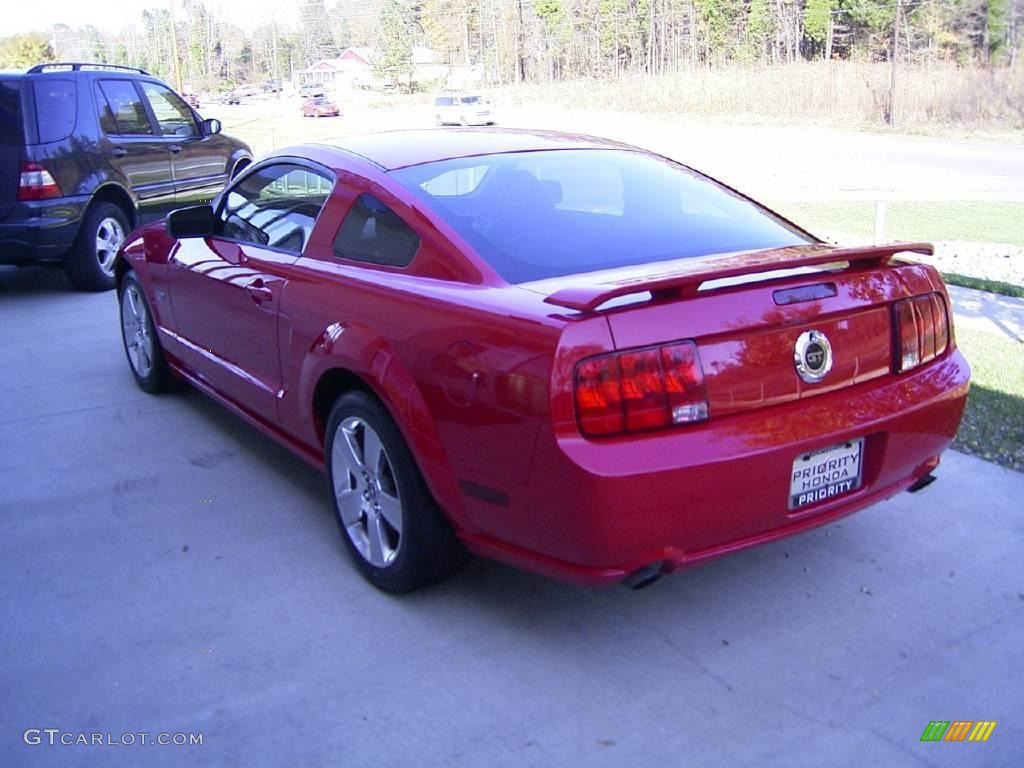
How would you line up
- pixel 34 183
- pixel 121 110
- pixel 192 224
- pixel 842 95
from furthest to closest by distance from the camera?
1. pixel 842 95
2. pixel 121 110
3. pixel 34 183
4. pixel 192 224

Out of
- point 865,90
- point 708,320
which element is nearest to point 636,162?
point 708,320

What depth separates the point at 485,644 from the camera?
3.54 metres

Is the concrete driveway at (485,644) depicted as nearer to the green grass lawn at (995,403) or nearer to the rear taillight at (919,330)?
the green grass lawn at (995,403)

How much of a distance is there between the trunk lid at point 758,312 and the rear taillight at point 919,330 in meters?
0.04

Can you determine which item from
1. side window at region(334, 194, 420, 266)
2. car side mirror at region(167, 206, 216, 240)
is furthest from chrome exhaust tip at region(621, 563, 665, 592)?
car side mirror at region(167, 206, 216, 240)

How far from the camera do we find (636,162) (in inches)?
181

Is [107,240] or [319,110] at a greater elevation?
[319,110]

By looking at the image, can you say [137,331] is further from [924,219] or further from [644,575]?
[924,219]

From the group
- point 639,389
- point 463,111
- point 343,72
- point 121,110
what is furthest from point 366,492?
point 343,72

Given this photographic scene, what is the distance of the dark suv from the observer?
894cm

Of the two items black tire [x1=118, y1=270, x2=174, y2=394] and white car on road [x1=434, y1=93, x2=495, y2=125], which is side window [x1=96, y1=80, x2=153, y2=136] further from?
white car on road [x1=434, y1=93, x2=495, y2=125]

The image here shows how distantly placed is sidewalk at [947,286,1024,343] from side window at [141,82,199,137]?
24.6ft

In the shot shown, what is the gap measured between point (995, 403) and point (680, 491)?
10.7 feet

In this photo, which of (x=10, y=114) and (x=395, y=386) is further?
(x=10, y=114)
